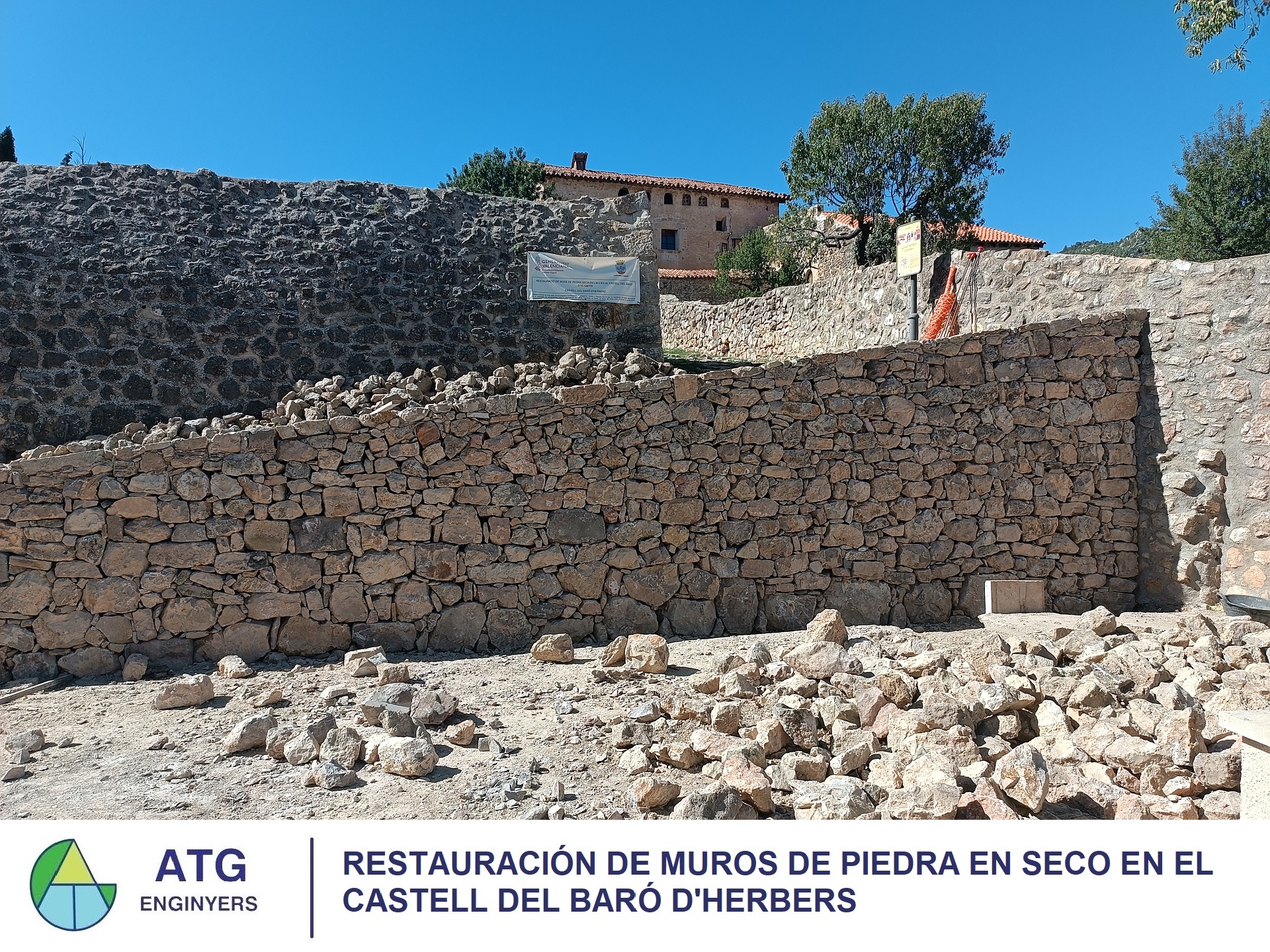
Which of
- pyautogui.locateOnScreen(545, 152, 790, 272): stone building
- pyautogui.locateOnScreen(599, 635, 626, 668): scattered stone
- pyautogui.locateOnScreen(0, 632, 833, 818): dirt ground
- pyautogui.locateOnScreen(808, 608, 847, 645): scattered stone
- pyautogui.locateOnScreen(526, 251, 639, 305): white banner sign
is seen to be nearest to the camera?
pyautogui.locateOnScreen(0, 632, 833, 818): dirt ground

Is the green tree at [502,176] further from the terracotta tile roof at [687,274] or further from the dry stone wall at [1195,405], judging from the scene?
the dry stone wall at [1195,405]

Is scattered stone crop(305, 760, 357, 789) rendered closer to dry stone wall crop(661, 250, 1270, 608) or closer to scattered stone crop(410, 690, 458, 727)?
scattered stone crop(410, 690, 458, 727)

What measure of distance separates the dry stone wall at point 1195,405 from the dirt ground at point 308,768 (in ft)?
15.4

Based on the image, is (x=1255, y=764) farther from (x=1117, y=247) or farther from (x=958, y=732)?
(x=1117, y=247)

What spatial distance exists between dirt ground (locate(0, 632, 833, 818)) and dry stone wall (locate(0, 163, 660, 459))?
10.8 feet

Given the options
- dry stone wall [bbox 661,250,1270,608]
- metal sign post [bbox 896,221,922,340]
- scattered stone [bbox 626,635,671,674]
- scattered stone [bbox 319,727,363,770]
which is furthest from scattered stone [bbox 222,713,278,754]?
metal sign post [bbox 896,221,922,340]

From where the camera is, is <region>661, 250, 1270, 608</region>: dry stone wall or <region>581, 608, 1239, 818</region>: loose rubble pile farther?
<region>661, 250, 1270, 608</region>: dry stone wall

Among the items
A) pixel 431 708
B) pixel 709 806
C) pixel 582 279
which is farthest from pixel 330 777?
pixel 582 279

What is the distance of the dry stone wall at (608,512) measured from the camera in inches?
244

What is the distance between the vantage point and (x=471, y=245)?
30.0ft

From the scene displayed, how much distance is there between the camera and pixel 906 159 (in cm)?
2119
